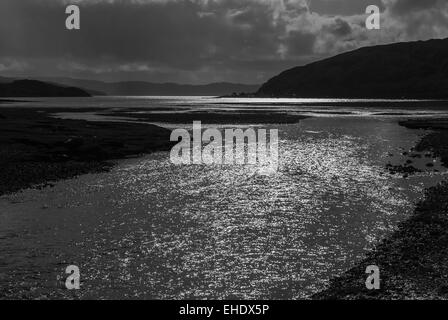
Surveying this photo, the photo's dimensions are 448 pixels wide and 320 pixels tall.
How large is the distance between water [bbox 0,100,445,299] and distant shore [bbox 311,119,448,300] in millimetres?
1052

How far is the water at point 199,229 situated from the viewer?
23.4m

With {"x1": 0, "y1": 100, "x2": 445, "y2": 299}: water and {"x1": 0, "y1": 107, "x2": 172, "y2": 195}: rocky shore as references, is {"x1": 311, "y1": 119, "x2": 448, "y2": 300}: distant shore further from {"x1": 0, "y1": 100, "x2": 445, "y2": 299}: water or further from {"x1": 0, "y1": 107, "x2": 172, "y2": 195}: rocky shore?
{"x1": 0, "y1": 107, "x2": 172, "y2": 195}: rocky shore

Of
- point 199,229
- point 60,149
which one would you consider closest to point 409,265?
point 199,229

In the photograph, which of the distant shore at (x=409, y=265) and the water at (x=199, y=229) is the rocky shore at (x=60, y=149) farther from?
the distant shore at (x=409, y=265)

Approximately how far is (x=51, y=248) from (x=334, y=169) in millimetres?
37392

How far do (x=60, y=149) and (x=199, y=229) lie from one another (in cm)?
3954

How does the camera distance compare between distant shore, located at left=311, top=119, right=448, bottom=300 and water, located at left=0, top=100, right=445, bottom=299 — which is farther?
water, located at left=0, top=100, right=445, bottom=299

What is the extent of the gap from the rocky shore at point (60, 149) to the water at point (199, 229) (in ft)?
11.9

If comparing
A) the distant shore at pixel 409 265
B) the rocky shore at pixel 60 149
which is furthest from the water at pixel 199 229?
the rocky shore at pixel 60 149

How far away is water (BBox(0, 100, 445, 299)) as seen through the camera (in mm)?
23359

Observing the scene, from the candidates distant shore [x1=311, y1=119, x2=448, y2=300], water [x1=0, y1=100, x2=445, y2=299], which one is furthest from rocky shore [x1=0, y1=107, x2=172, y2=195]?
distant shore [x1=311, y1=119, x2=448, y2=300]

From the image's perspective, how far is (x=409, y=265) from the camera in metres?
24.1
